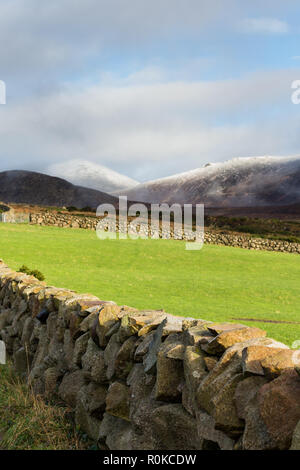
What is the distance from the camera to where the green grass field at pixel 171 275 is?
13.6 m

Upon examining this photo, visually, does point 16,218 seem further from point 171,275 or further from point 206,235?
point 171,275

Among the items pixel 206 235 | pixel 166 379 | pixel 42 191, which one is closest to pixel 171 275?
pixel 166 379

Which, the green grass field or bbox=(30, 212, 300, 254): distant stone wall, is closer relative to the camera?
the green grass field

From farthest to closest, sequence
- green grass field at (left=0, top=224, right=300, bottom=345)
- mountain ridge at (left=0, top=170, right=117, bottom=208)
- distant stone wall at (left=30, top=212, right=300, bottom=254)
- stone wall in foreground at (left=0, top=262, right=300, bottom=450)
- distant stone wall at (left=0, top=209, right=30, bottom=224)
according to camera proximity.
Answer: mountain ridge at (left=0, top=170, right=117, bottom=208) → distant stone wall at (left=0, top=209, right=30, bottom=224) → distant stone wall at (left=30, top=212, right=300, bottom=254) → green grass field at (left=0, top=224, right=300, bottom=345) → stone wall in foreground at (left=0, top=262, right=300, bottom=450)

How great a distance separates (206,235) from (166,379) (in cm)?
4027

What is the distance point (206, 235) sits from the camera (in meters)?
43.7

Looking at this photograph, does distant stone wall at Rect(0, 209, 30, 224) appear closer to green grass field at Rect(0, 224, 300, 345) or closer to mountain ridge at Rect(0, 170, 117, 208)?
green grass field at Rect(0, 224, 300, 345)

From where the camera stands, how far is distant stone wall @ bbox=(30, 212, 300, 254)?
137 feet

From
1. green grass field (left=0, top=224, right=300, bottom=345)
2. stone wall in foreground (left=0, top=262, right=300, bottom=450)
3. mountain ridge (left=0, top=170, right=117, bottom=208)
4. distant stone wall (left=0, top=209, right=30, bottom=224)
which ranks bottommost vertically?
green grass field (left=0, top=224, right=300, bottom=345)

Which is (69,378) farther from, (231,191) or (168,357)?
(231,191)

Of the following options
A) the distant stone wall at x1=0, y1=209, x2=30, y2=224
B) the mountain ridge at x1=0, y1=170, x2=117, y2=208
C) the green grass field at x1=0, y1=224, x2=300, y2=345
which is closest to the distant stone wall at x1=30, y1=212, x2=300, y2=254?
the distant stone wall at x1=0, y1=209, x2=30, y2=224

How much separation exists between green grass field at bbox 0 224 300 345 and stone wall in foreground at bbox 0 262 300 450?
506cm

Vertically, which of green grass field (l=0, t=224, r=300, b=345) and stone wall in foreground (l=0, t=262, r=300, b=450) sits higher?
stone wall in foreground (l=0, t=262, r=300, b=450)

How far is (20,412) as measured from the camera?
583 centimetres
